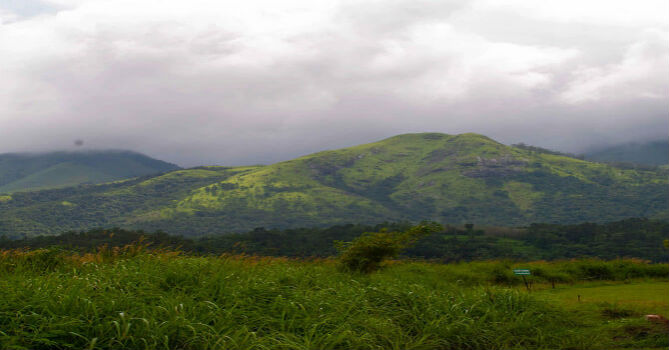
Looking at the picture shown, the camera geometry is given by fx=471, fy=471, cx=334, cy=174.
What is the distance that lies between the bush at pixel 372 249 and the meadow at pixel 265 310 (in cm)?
57

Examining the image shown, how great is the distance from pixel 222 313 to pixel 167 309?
84 cm

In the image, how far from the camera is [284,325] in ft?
23.8

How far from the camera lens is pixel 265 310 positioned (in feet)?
25.3

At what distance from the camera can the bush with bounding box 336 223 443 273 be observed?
11.8 meters

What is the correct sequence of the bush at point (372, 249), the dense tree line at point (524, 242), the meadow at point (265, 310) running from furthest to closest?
the dense tree line at point (524, 242)
the bush at point (372, 249)
the meadow at point (265, 310)

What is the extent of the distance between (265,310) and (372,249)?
4565 millimetres

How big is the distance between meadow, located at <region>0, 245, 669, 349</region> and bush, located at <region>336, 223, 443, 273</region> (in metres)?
0.57

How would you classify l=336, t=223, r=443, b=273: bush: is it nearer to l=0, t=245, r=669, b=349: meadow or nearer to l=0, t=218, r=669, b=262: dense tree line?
l=0, t=245, r=669, b=349: meadow

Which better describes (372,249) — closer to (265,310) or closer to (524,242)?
(265,310)

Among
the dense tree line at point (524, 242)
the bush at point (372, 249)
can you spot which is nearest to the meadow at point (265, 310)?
the bush at point (372, 249)

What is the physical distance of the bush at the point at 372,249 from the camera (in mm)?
11750

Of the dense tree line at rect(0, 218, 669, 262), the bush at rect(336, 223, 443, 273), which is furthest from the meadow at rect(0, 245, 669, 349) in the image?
the dense tree line at rect(0, 218, 669, 262)

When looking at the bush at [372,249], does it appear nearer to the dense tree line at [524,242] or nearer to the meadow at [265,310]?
the meadow at [265,310]

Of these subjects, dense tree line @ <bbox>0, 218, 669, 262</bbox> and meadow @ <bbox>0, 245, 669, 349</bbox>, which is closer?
meadow @ <bbox>0, 245, 669, 349</bbox>
